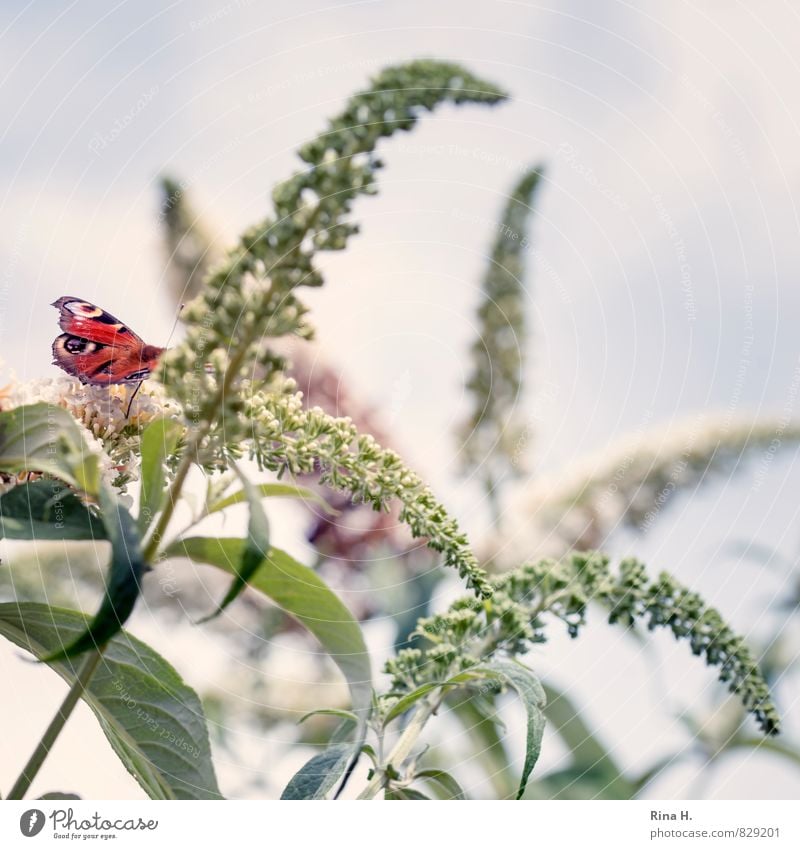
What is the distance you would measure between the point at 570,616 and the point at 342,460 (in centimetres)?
19

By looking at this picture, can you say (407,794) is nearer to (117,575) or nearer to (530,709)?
(530,709)

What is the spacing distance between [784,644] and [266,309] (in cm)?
89

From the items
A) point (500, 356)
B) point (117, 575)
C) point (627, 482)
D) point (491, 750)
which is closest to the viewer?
point (117, 575)

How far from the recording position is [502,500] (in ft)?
3.67

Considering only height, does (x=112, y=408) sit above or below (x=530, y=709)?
above

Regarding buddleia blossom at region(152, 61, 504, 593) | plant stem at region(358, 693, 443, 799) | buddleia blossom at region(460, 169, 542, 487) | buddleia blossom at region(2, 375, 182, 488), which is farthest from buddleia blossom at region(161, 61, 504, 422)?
buddleia blossom at region(460, 169, 542, 487)

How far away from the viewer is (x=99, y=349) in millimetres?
581

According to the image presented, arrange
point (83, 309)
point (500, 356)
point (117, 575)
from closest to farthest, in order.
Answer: point (117, 575) < point (83, 309) < point (500, 356)

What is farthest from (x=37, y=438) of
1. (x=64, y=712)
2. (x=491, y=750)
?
(x=491, y=750)

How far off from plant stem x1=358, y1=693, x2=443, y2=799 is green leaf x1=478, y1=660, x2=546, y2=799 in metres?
0.07

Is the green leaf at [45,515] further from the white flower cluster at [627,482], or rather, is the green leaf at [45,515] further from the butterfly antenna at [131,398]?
the white flower cluster at [627,482]

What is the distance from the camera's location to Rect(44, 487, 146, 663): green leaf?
413 millimetres
